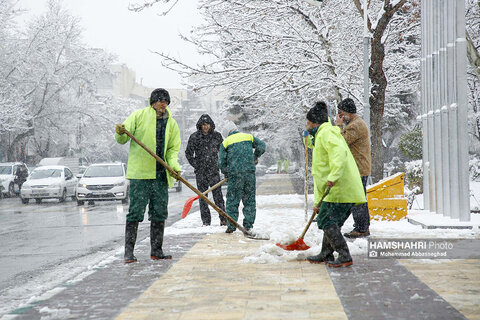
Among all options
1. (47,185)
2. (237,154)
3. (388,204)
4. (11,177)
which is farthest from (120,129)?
(11,177)

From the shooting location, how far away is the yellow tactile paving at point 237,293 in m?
4.51

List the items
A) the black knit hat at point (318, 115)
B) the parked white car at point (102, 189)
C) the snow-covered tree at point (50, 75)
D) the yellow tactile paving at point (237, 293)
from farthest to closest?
the snow-covered tree at point (50, 75)
the parked white car at point (102, 189)
the black knit hat at point (318, 115)
the yellow tactile paving at point (237, 293)

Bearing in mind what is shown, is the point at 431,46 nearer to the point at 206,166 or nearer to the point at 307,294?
the point at 206,166

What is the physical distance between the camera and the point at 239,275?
5996mm

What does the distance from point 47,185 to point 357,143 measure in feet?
57.7

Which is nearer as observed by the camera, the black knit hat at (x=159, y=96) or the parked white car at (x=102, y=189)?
the black knit hat at (x=159, y=96)

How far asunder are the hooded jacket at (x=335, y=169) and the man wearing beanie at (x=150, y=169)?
155 centimetres

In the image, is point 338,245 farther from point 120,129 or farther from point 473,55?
point 473,55

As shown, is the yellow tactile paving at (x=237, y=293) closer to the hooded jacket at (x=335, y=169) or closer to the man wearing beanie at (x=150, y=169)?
the man wearing beanie at (x=150, y=169)

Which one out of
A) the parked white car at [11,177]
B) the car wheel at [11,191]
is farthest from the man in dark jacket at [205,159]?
the car wheel at [11,191]

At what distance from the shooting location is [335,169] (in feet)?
20.5

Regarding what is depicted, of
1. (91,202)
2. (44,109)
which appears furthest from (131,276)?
(44,109)

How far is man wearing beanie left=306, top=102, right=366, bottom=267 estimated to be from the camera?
6301 millimetres

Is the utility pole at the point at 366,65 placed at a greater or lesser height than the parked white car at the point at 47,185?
greater
